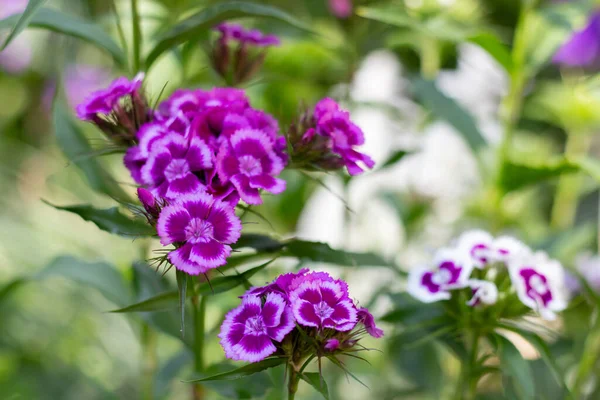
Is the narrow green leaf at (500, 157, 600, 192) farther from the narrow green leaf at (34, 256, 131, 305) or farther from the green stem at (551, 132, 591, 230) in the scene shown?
the narrow green leaf at (34, 256, 131, 305)

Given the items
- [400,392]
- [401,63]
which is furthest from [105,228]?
[401,63]

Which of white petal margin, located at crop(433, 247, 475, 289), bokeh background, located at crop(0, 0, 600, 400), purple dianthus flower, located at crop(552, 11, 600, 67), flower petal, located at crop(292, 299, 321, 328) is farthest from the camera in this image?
purple dianthus flower, located at crop(552, 11, 600, 67)

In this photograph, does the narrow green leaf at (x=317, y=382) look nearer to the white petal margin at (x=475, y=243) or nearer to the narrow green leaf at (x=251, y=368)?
the narrow green leaf at (x=251, y=368)

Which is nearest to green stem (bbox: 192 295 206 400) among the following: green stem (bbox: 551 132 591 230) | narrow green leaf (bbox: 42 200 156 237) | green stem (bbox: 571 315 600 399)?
narrow green leaf (bbox: 42 200 156 237)

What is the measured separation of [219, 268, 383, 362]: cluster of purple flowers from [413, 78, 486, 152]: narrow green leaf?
2.04 feet

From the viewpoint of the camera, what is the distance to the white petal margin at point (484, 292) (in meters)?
0.80

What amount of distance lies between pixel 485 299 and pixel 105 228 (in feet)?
1.60

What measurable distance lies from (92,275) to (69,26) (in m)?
0.37

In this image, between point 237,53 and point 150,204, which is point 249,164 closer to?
point 150,204

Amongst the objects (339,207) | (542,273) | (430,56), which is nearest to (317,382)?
(542,273)

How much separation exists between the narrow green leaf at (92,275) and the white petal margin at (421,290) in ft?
1.39

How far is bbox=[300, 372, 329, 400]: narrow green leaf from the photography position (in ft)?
1.97

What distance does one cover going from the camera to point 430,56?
1532 mm

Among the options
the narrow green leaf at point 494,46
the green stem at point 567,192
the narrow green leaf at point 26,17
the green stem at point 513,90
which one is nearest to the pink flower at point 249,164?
the narrow green leaf at point 26,17
